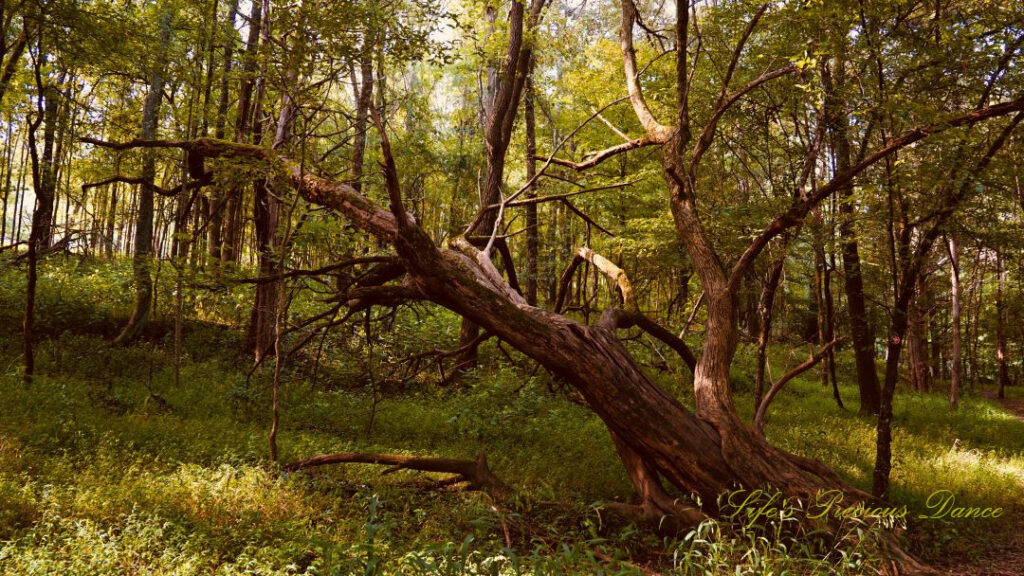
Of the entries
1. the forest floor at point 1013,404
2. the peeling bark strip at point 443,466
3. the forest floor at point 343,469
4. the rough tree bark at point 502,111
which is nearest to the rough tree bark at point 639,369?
the forest floor at point 343,469

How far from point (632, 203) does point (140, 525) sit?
15234 millimetres

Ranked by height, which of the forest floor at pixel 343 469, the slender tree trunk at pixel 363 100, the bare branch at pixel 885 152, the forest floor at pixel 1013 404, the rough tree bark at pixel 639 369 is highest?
the slender tree trunk at pixel 363 100

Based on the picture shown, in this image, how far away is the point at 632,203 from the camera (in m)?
16.9

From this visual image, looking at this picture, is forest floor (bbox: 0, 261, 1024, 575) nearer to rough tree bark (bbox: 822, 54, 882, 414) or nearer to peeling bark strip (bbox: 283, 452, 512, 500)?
peeling bark strip (bbox: 283, 452, 512, 500)

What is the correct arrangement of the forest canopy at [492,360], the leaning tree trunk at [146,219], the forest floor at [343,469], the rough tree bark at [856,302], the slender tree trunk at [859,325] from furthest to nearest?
the slender tree trunk at [859,325]
the rough tree bark at [856,302]
the leaning tree trunk at [146,219]
the forest canopy at [492,360]
the forest floor at [343,469]

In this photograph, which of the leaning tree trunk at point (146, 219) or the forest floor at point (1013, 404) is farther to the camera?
the forest floor at point (1013, 404)

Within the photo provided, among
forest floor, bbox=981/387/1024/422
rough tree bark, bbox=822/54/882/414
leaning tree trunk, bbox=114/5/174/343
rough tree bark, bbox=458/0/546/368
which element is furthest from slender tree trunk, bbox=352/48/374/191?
forest floor, bbox=981/387/1024/422

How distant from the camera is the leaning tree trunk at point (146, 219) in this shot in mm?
9148

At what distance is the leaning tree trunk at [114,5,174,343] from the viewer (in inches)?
360

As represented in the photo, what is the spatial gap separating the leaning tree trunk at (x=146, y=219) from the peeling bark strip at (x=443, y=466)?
17.1ft

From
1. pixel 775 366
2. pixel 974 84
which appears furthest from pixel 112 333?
pixel 775 366

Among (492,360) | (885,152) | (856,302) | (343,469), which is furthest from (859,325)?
(343,469)

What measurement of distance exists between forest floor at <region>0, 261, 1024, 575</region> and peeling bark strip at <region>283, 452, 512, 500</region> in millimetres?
179

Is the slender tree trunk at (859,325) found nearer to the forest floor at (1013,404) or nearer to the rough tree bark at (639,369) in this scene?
the rough tree bark at (639,369)
